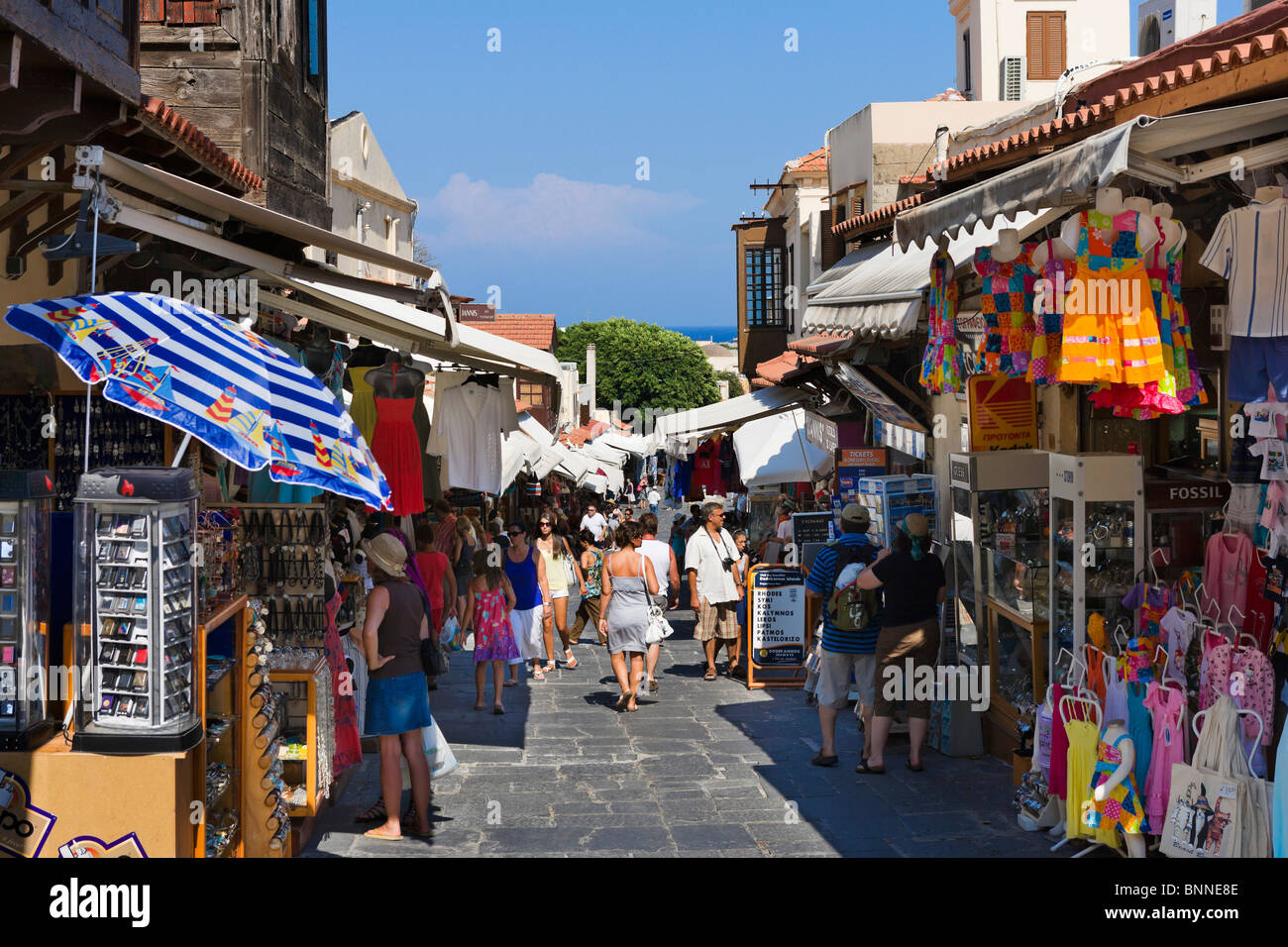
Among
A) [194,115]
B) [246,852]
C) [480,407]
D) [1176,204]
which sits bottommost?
[246,852]

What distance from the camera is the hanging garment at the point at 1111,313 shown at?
648 cm

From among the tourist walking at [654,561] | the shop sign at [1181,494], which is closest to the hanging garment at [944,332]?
the shop sign at [1181,494]

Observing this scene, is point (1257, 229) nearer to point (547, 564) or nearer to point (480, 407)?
point (480, 407)

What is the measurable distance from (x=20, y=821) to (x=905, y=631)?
610cm

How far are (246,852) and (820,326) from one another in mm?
6893

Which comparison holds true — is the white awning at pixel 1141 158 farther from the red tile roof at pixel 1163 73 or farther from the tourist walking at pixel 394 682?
the tourist walking at pixel 394 682

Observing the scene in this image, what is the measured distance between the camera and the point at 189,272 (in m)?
7.78

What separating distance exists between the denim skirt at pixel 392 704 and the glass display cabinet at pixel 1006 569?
4.13 metres

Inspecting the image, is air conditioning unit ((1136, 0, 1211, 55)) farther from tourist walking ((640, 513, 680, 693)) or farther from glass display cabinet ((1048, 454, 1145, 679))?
glass display cabinet ((1048, 454, 1145, 679))

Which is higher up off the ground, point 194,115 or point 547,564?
point 194,115

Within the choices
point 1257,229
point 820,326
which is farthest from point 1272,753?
point 820,326

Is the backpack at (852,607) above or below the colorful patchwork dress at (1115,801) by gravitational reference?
above

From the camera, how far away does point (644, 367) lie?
8338 centimetres
